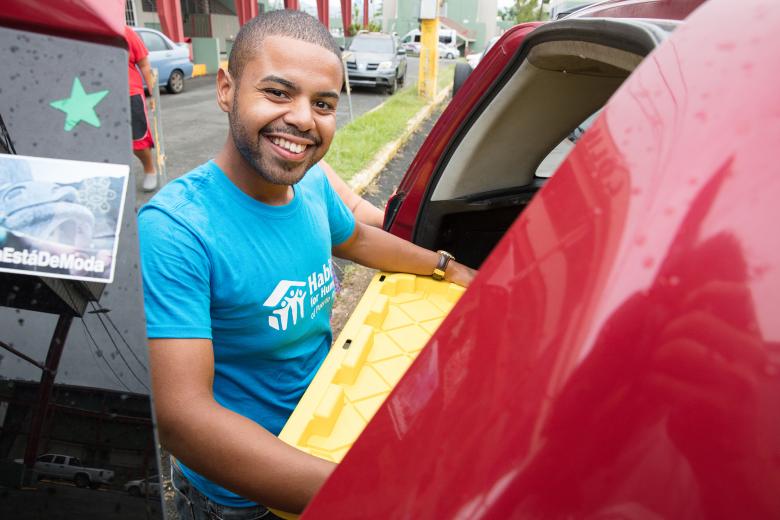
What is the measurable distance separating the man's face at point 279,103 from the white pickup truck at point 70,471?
74 cm

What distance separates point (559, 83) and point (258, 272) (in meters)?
1.20

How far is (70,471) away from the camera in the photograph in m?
0.74

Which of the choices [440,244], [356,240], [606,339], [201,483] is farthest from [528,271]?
[440,244]

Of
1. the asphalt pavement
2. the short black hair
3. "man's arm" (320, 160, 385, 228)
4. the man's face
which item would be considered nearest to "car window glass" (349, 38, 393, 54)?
the asphalt pavement

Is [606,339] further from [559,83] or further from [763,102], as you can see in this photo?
[559,83]

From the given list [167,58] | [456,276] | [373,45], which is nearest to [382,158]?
[456,276]

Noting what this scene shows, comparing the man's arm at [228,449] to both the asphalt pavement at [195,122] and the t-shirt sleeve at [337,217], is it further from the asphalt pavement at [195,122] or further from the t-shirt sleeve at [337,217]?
the asphalt pavement at [195,122]

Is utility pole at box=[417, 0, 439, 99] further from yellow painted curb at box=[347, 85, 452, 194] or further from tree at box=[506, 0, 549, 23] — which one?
tree at box=[506, 0, 549, 23]

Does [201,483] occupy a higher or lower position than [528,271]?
lower

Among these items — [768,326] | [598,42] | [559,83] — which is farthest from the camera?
[559,83]

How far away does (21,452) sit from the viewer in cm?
72

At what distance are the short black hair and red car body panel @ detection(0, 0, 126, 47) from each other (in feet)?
2.18

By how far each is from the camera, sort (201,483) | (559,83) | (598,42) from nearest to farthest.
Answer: (598,42), (201,483), (559,83)

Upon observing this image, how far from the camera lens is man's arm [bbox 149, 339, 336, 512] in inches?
38.5
